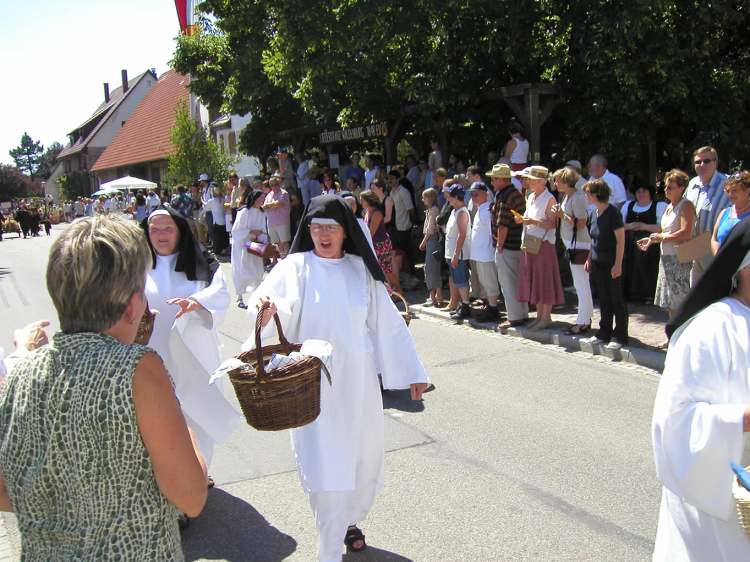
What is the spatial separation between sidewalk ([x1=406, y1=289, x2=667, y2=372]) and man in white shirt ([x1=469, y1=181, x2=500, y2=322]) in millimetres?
273

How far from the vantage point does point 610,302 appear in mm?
8625

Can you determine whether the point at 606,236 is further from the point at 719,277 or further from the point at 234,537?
the point at 719,277

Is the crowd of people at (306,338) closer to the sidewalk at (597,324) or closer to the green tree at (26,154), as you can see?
the sidewalk at (597,324)

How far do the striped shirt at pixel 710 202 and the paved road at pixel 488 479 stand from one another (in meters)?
1.91

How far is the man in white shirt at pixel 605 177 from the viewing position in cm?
1054

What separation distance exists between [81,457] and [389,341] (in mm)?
2432

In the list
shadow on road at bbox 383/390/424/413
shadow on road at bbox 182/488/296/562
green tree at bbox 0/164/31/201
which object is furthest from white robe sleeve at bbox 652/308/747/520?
green tree at bbox 0/164/31/201

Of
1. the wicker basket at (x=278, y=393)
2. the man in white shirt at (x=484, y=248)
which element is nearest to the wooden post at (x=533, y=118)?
the man in white shirt at (x=484, y=248)

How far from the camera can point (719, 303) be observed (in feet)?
8.27

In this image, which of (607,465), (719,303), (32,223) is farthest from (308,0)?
(32,223)

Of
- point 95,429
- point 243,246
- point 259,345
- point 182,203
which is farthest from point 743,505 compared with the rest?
point 182,203

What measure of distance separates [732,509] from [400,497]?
9.46ft

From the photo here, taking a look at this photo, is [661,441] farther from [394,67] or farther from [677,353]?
[394,67]

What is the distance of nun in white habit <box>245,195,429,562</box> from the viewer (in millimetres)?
3941
